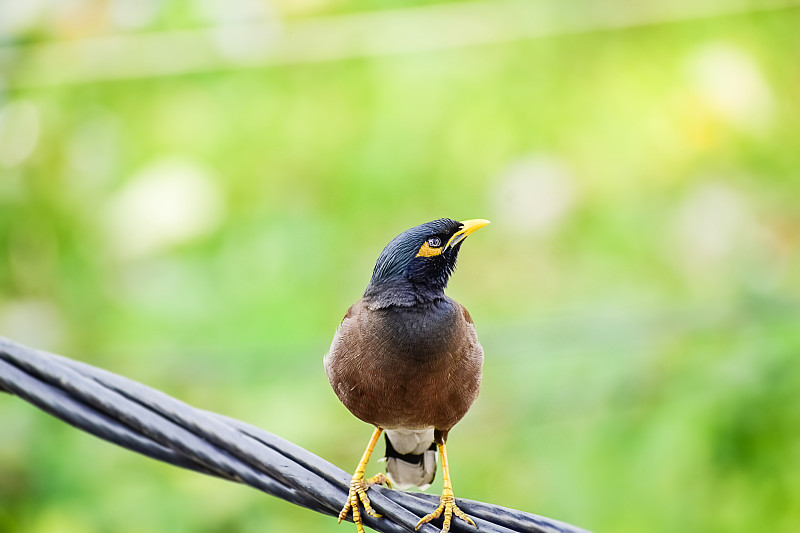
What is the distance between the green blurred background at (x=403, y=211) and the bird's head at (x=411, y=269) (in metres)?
1.91

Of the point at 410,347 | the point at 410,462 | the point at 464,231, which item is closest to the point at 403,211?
the point at 410,462

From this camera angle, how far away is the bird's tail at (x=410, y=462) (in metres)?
1.89

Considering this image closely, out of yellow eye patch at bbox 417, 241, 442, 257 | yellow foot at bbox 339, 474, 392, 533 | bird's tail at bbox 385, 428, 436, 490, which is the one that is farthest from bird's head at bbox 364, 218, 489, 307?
bird's tail at bbox 385, 428, 436, 490

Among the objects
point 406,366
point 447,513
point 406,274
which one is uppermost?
point 406,274

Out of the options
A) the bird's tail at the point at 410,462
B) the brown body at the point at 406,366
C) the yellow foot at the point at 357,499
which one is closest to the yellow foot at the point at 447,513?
the yellow foot at the point at 357,499

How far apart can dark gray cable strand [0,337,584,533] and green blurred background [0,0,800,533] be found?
1.91m

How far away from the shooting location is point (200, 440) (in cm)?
131

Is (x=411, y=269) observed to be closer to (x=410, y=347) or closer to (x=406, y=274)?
(x=406, y=274)

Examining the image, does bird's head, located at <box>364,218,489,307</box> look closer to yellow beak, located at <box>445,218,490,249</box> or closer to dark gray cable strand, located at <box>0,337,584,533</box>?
yellow beak, located at <box>445,218,490,249</box>

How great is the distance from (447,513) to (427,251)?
491 mm

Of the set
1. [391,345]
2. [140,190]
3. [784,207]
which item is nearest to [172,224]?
[140,190]

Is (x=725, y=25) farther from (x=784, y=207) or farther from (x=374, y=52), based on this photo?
(x=374, y=52)

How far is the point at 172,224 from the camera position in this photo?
378 centimetres

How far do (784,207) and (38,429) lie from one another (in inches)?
134
